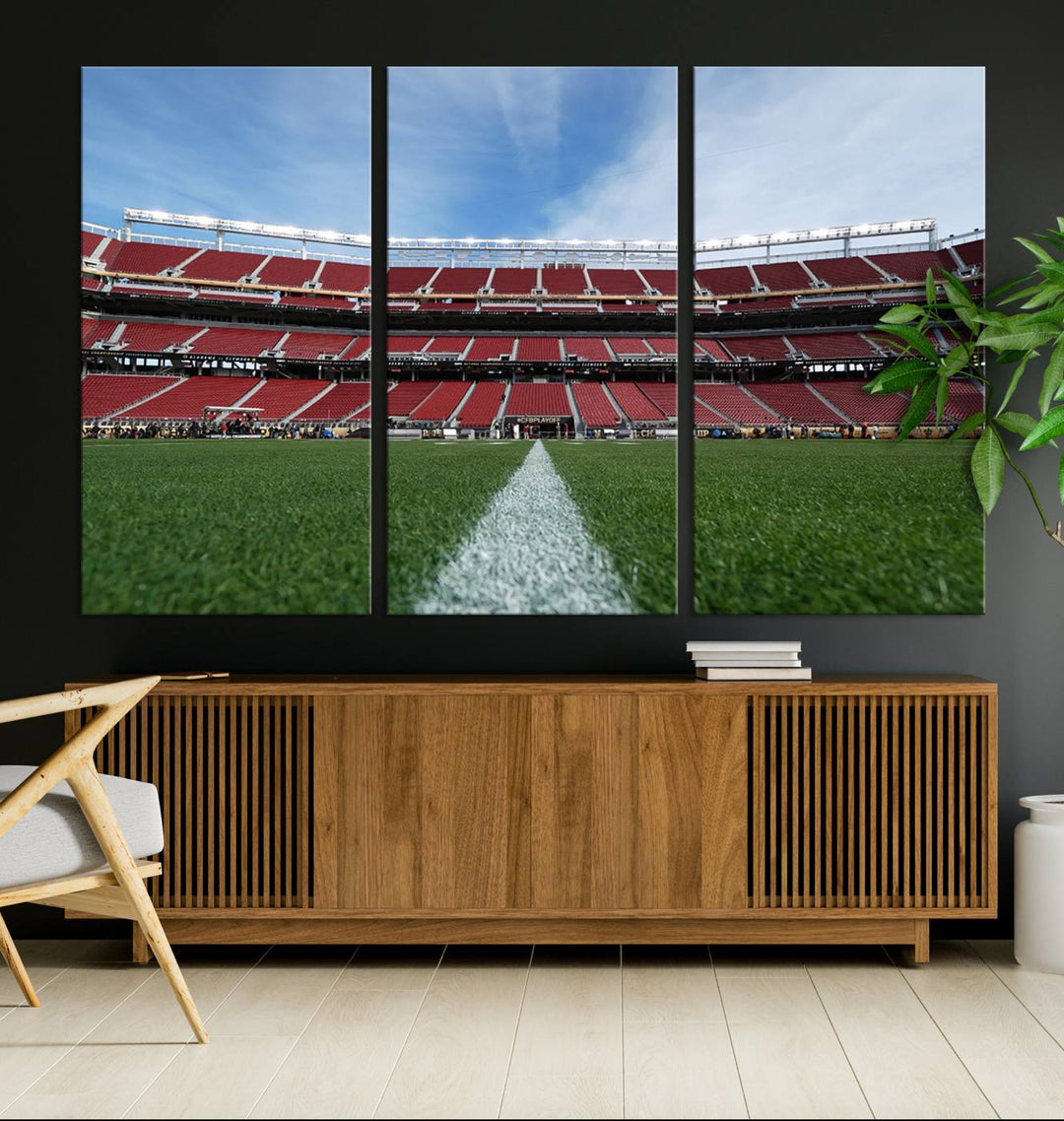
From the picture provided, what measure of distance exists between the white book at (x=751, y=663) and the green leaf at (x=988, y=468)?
2.70 ft

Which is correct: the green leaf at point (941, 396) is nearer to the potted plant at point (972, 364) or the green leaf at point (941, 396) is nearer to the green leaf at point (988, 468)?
the potted plant at point (972, 364)

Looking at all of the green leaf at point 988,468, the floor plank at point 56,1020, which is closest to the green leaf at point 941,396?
the green leaf at point 988,468

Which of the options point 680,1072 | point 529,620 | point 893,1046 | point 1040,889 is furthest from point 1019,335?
point 680,1072

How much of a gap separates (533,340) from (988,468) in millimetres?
1468

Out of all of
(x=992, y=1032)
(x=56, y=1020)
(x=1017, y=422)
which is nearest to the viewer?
(x=992, y=1032)

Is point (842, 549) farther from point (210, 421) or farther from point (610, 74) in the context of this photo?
point (210, 421)


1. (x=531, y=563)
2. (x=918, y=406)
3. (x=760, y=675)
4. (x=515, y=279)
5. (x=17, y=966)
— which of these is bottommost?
(x=17, y=966)

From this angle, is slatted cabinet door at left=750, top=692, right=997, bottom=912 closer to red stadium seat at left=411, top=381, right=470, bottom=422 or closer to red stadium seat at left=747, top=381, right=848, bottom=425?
red stadium seat at left=747, top=381, right=848, bottom=425

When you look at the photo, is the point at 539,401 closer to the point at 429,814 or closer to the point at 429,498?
the point at 429,498

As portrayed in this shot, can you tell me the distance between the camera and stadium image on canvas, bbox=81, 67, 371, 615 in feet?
11.2

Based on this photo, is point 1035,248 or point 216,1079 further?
point 1035,248

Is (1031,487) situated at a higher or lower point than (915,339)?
lower

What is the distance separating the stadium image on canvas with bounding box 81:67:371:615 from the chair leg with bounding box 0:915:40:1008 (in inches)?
41.2

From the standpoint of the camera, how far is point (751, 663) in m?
3.11
